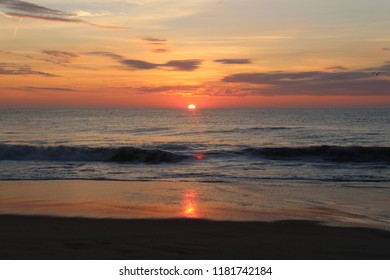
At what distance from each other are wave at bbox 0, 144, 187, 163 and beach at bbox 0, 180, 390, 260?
12493 mm

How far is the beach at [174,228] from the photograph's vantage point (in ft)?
24.8

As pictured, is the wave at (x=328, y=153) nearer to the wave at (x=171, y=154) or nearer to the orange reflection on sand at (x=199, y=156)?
the wave at (x=171, y=154)

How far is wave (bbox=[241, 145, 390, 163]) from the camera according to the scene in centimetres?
2595

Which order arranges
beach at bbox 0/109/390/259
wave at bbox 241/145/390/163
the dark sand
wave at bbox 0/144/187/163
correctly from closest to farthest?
the dark sand, beach at bbox 0/109/390/259, wave at bbox 241/145/390/163, wave at bbox 0/144/187/163

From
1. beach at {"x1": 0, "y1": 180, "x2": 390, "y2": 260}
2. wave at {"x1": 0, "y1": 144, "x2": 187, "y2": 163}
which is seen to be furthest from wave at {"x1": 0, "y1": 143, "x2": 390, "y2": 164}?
beach at {"x1": 0, "y1": 180, "x2": 390, "y2": 260}

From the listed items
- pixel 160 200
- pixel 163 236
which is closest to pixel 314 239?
pixel 163 236

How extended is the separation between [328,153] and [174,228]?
19.7 meters

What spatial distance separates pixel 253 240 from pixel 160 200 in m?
4.66

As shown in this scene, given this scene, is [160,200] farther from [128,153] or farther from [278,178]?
[128,153]

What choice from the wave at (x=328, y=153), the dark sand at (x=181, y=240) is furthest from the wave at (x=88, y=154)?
the dark sand at (x=181, y=240)

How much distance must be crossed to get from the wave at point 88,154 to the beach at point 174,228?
12.5 m

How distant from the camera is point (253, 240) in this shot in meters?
8.38

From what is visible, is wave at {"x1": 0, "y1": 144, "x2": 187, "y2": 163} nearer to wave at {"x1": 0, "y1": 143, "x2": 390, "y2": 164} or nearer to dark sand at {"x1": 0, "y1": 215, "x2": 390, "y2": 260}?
wave at {"x1": 0, "y1": 143, "x2": 390, "y2": 164}

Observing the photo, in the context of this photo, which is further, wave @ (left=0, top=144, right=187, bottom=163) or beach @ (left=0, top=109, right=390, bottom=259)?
wave @ (left=0, top=144, right=187, bottom=163)
